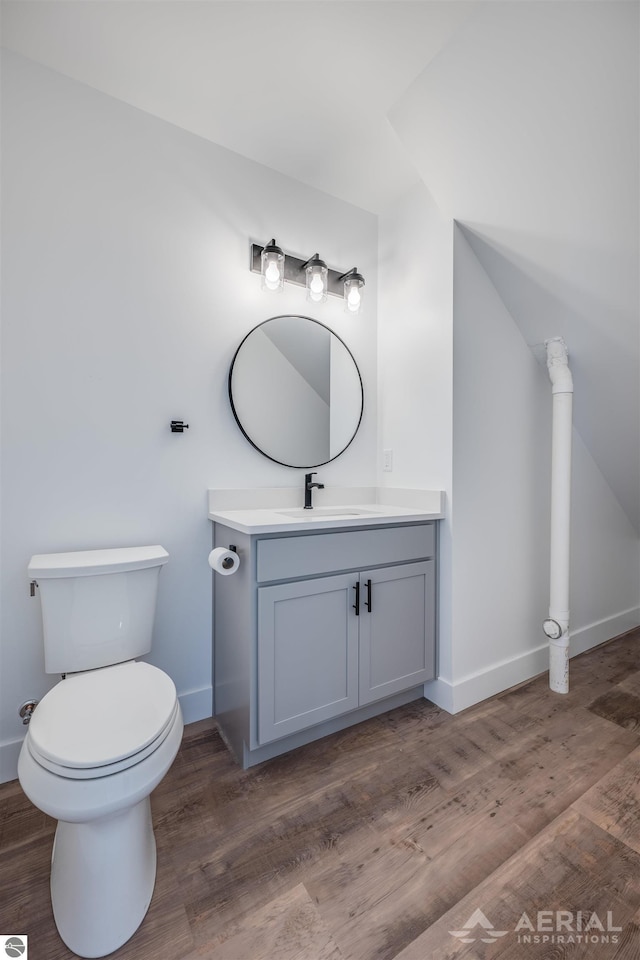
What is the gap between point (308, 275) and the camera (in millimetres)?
1907

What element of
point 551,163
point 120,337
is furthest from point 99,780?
point 551,163

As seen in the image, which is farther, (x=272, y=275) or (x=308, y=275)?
(x=308, y=275)

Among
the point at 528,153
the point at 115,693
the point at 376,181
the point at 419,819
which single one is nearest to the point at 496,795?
the point at 419,819

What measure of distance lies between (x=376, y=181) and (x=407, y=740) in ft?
8.29

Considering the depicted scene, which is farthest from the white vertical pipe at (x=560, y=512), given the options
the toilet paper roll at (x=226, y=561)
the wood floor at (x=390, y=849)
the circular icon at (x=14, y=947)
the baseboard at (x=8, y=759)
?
the baseboard at (x=8, y=759)

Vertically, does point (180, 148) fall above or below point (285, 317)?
above

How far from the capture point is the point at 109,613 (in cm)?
131

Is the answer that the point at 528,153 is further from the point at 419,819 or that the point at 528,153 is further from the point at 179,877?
the point at 179,877

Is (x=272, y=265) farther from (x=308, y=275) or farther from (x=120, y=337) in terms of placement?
(x=120, y=337)

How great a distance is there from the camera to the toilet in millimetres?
839

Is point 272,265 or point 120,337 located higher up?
point 272,265

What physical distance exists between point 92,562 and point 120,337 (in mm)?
862

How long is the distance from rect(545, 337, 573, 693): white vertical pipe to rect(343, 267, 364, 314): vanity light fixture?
956 mm

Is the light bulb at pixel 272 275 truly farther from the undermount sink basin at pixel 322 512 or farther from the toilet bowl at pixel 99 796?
the toilet bowl at pixel 99 796
